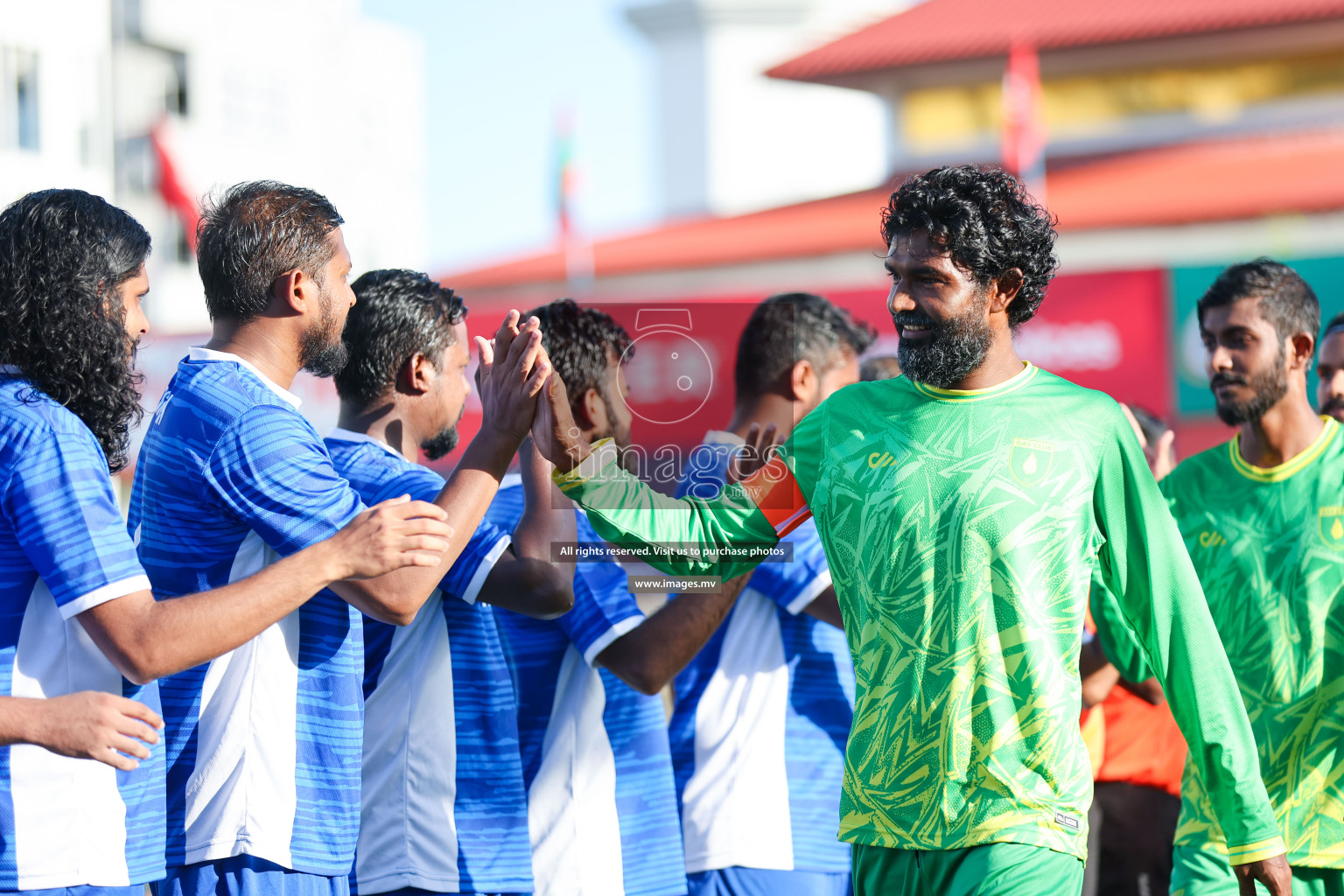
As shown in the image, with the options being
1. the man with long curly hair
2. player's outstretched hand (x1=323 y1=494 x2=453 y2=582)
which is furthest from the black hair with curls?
player's outstretched hand (x1=323 y1=494 x2=453 y2=582)

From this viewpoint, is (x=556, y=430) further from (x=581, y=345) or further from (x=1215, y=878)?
(x=1215, y=878)

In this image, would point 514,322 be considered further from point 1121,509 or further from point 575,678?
point 1121,509

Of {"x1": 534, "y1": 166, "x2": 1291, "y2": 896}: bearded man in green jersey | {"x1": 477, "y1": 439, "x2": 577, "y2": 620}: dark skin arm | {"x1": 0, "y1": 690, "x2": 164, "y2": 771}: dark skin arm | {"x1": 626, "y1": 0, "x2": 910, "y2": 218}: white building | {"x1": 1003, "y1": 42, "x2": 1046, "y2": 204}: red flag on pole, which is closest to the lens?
{"x1": 0, "y1": 690, "x2": 164, "y2": 771}: dark skin arm

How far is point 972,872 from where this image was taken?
8.30 ft

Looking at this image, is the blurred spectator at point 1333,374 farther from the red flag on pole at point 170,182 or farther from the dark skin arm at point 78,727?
the red flag on pole at point 170,182

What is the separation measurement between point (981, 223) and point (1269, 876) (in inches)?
54.9

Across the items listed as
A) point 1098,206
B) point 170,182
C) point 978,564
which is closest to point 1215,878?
point 978,564

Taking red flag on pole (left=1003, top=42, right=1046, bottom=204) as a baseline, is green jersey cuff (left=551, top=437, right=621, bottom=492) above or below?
below

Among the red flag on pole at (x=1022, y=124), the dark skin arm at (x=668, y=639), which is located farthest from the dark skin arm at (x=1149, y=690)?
the red flag on pole at (x=1022, y=124)

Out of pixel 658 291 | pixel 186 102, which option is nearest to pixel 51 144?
pixel 186 102

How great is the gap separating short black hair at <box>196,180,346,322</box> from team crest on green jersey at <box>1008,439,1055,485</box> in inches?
58.4

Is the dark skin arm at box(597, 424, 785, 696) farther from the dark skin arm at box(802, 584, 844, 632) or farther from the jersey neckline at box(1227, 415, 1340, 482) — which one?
the jersey neckline at box(1227, 415, 1340, 482)

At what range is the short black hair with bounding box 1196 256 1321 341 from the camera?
154 inches

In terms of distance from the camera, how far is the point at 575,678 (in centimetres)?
343
